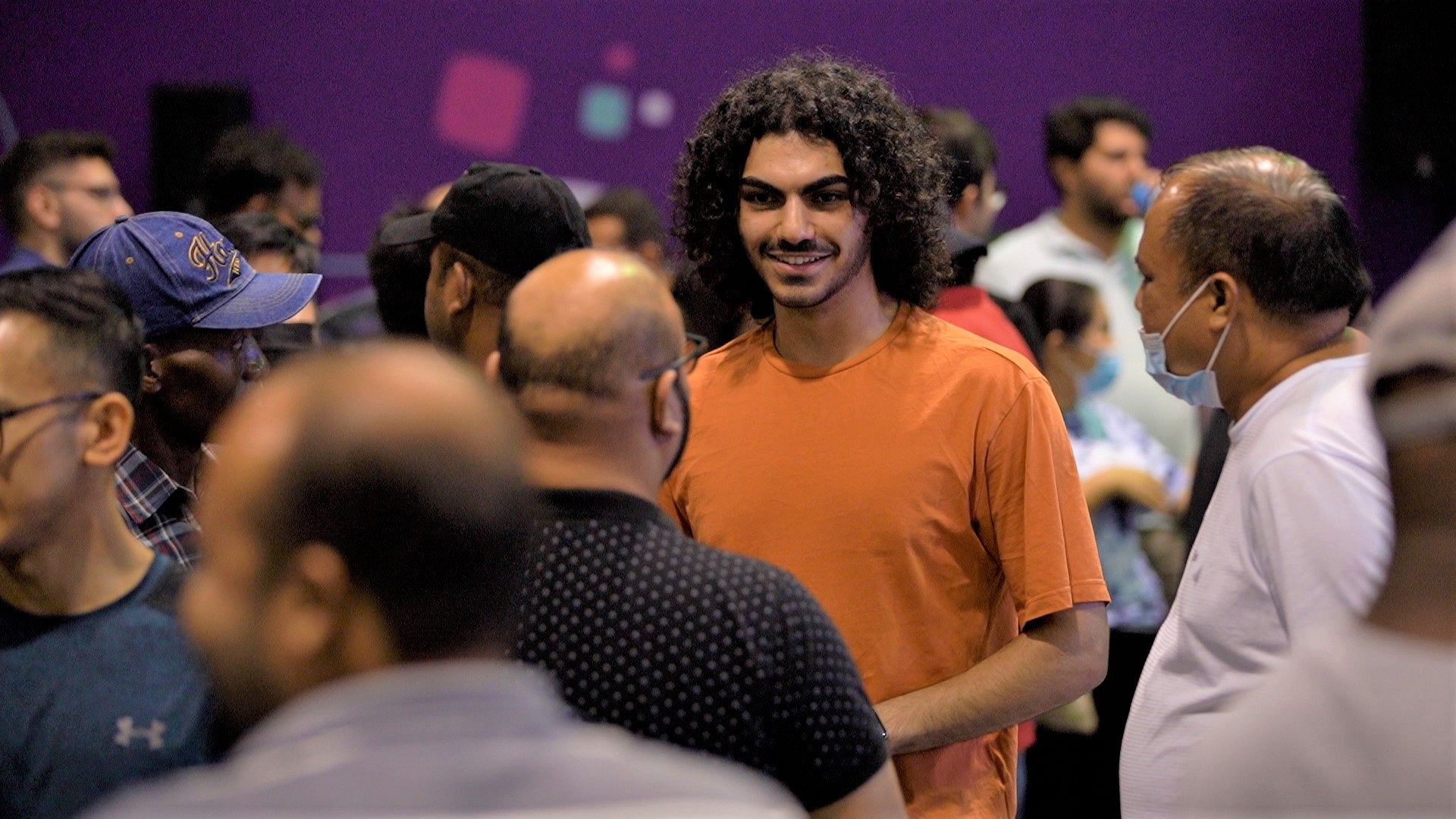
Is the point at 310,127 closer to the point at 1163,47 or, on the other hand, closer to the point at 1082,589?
the point at 1163,47

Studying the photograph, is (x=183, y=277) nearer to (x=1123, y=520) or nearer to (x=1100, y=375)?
(x=1123, y=520)

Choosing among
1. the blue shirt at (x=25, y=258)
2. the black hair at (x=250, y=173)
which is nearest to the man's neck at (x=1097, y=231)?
the black hair at (x=250, y=173)

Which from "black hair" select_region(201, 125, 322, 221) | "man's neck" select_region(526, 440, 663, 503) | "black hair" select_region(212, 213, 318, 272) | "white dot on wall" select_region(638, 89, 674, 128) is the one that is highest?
"man's neck" select_region(526, 440, 663, 503)

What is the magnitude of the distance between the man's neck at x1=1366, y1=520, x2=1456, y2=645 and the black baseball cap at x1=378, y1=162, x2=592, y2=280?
173cm

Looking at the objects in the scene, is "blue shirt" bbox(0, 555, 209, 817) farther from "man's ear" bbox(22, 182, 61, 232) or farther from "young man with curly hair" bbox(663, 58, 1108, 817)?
"man's ear" bbox(22, 182, 61, 232)

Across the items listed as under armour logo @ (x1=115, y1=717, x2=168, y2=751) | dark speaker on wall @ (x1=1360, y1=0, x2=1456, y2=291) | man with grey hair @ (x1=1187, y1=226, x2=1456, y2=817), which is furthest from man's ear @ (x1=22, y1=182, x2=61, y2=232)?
dark speaker on wall @ (x1=1360, y1=0, x2=1456, y2=291)

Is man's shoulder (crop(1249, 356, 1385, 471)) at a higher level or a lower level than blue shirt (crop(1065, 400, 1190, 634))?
higher

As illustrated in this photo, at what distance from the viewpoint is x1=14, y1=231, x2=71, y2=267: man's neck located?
192 inches

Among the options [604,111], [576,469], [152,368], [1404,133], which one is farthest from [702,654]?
[1404,133]

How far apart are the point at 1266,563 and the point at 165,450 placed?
64.5 inches

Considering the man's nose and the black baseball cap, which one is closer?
the man's nose

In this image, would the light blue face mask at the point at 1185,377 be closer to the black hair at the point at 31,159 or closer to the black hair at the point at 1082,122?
the black hair at the point at 1082,122

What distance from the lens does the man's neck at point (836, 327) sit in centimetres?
252

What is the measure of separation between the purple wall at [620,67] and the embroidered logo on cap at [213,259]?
335 centimetres
